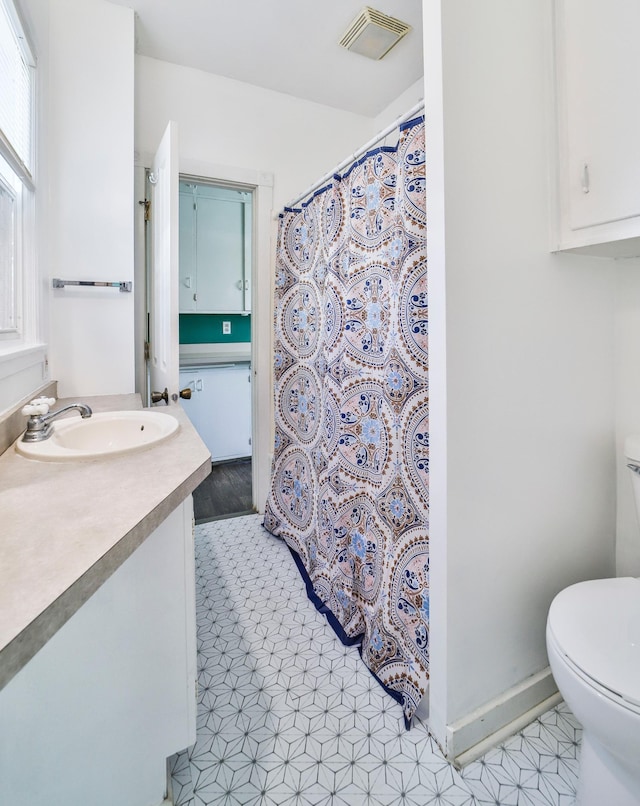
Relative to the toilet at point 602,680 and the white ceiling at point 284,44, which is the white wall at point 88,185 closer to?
the white ceiling at point 284,44

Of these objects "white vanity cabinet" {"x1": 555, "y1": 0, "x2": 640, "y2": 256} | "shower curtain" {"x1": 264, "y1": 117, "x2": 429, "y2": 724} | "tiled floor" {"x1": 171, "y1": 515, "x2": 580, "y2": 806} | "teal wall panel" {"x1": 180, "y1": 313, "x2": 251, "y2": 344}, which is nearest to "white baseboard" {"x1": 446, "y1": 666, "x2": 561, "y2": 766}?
"tiled floor" {"x1": 171, "y1": 515, "x2": 580, "y2": 806}

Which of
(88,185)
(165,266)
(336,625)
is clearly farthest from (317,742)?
(88,185)

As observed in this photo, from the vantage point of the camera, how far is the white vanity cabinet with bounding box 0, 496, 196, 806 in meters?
0.71

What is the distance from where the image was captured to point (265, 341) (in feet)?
7.90

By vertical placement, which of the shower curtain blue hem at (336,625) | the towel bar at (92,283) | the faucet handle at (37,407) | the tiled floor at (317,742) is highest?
the towel bar at (92,283)

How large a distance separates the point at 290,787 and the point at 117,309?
1822 mm

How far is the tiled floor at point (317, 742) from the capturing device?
3.28ft

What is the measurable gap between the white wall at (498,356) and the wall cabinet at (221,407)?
247 cm

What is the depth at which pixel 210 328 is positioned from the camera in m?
3.61

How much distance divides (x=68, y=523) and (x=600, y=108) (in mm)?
1521

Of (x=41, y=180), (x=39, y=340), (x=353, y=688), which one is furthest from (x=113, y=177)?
(x=353, y=688)

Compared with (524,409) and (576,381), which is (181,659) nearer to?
(524,409)

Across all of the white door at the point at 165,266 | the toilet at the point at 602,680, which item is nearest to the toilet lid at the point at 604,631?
the toilet at the point at 602,680

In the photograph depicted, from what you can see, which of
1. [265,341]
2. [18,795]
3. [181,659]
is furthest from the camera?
[265,341]
